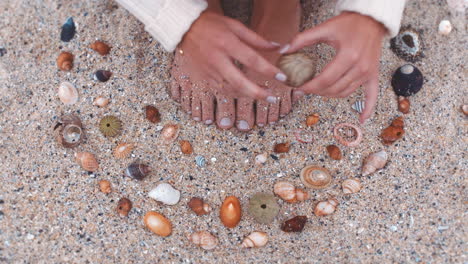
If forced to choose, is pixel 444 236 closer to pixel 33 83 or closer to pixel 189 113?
pixel 189 113

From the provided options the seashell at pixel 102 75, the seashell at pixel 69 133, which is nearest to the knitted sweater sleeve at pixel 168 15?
the seashell at pixel 102 75

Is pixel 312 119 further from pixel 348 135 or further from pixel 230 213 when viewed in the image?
pixel 230 213

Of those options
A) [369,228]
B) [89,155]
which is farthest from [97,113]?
[369,228]

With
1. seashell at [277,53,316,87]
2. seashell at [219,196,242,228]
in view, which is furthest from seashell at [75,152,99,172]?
seashell at [277,53,316,87]

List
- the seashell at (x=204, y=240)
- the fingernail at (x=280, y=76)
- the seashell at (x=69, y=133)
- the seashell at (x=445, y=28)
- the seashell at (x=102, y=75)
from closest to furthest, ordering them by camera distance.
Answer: the fingernail at (x=280, y=76), the seashell at (x=204, y=240), the seashell at (x=69, y=133), the seashell at (x=102, y=75), the seashell at (x=445, y=28)

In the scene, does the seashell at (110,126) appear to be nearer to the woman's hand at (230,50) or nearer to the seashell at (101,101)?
the seashell at (101,101)
